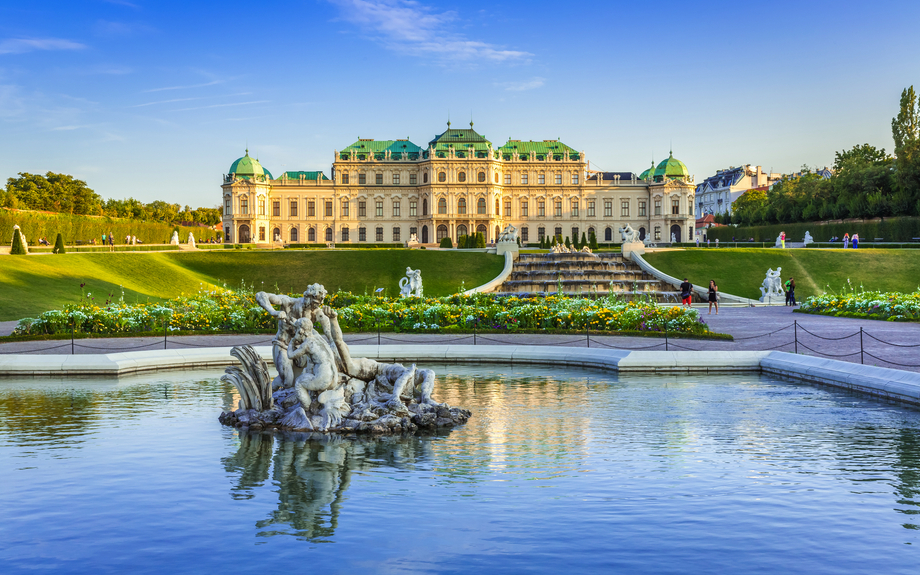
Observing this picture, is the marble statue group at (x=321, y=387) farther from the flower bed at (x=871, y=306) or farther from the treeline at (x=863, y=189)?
the treeline at (x=863, y=189)

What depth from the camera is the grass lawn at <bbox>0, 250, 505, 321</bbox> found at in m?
36.2

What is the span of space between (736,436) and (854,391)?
13.7ft

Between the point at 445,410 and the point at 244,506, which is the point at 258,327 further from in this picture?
the point at 244,506

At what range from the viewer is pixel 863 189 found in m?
69.9

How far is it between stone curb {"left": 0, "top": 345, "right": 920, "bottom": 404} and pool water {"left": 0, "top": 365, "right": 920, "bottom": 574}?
1.09 m

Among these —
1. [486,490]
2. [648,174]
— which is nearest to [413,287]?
[486,490]

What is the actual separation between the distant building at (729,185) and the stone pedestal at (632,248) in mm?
87735

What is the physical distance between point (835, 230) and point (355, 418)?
6904 centimetres

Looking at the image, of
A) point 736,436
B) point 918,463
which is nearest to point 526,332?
point 736,436

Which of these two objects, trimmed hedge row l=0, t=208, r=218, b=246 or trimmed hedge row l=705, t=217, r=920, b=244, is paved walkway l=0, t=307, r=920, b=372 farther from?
trimmed hedge row l=705, t=217, r=920, b=244

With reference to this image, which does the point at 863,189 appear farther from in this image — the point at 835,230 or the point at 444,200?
the point at 444,200

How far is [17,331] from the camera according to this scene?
71.5 feet

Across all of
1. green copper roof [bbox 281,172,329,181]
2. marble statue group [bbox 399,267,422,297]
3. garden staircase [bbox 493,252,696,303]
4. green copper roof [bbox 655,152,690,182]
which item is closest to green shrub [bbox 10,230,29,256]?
marble statue group [bbox 399,267,422,297]

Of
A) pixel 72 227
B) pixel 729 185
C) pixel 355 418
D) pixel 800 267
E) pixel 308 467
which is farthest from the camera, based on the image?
pixel 729 185
